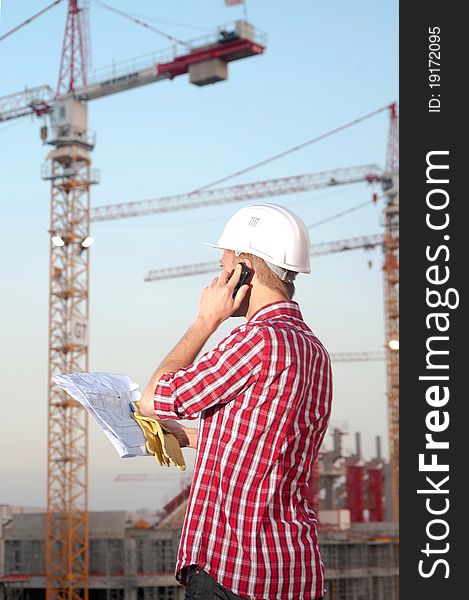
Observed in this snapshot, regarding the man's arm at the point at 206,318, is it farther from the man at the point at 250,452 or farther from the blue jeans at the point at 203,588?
the blue jeans at the point at 203,588

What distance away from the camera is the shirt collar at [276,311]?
1.96 m

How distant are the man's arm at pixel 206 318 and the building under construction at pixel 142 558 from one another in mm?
30319

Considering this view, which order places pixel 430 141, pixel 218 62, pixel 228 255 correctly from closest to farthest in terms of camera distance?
pixel 228 255
pixel 430 141
pixel 218 62

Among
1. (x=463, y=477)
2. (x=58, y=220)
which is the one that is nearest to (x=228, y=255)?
(x=463, y=477)

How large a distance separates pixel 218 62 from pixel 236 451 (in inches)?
1323

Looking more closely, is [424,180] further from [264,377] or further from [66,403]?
[66,403]

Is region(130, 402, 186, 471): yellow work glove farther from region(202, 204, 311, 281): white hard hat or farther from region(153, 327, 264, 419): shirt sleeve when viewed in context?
region(202, 204, 311, 281): white hard hat

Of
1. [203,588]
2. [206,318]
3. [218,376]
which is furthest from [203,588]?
[206,318]

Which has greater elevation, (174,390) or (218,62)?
(218,62)

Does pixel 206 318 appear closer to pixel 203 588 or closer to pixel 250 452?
pixel 250 452

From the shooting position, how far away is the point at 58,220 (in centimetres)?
3756

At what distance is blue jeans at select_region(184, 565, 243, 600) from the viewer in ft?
5.91

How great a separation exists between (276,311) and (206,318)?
0.14m

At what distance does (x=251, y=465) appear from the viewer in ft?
6.00
